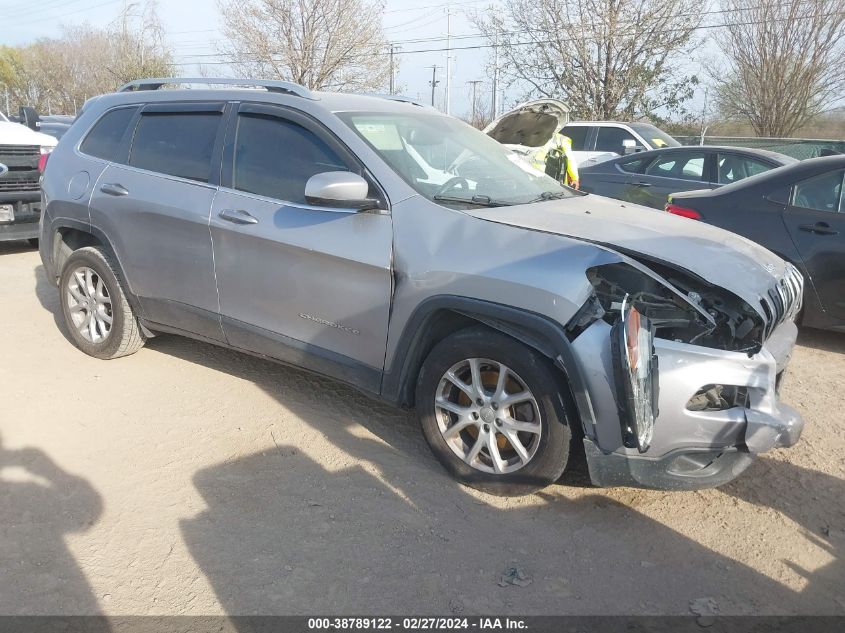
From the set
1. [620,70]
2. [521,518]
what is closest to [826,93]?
[620,70]

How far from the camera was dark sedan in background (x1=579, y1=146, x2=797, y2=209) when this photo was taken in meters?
8.58

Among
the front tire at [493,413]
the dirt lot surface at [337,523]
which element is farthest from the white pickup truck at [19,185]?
the front tire at [493,413]

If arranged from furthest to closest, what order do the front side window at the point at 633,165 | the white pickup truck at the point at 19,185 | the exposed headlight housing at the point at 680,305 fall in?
the front side window at the point at 633,165 < the white pickup truck at the point at 19,185 < the exposed headlight housing at the point at 680,305

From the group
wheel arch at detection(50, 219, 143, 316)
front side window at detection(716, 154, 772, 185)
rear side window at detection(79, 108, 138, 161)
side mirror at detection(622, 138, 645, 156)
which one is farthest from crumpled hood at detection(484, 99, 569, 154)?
side mirror at detection(622, 138, 645, 156)

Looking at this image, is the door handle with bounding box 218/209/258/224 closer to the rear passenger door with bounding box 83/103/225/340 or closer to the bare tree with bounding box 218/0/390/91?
the rear passenger door with bounding box 83/103/225/340

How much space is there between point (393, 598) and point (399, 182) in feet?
6.45

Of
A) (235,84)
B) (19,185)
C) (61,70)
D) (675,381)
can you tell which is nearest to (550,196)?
(675,381)

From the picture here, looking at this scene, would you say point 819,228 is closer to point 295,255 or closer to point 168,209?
point 295,255

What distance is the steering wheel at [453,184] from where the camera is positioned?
12.0 ft

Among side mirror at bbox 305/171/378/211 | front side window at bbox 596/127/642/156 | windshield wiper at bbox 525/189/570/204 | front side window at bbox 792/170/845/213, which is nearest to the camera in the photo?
side mirror at bbox 305/171/378/211

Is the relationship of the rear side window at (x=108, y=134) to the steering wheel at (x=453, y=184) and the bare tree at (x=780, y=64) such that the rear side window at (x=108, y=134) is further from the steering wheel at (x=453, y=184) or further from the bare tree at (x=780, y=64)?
the bare tree at (x=780, y=64)

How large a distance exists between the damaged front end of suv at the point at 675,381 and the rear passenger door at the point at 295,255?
3.69ft

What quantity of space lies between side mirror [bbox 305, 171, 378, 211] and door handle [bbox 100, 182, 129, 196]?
5.65 ft

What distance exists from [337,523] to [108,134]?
11.0 ft
